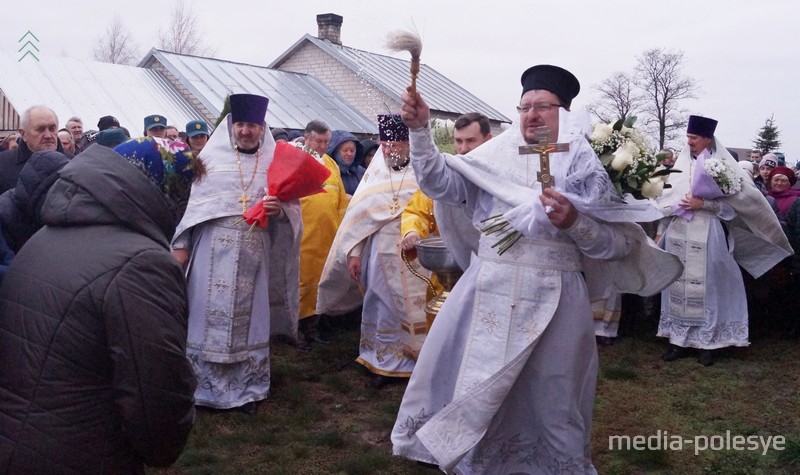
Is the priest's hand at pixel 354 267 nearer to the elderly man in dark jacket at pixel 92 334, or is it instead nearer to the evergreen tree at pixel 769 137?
the elderly man in dark jacket at pixel 92 334

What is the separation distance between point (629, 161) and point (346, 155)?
199 inches

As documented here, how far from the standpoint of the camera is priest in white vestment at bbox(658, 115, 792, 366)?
6852mm

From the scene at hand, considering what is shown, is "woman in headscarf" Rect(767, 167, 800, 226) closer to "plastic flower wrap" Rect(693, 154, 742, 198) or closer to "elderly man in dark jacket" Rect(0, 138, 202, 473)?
"plastic flower wrap" Rect(693, 154, 742, 198)

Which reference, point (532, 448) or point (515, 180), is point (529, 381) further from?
point (515, 180)

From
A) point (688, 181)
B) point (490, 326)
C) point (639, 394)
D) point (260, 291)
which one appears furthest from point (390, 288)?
point (688, 181)

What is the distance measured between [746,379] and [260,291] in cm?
419

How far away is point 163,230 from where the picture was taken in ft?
7.52

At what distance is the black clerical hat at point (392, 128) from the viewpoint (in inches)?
231

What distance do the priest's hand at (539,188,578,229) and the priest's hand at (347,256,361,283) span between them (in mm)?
3167

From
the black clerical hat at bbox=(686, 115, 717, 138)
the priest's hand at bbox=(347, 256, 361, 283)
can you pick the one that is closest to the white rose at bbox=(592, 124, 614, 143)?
the priest's hand at bbox=(347, 256, 361, 283)

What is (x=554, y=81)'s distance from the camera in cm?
351

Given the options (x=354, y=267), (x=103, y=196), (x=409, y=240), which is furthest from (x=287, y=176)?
(x=103, y=196)

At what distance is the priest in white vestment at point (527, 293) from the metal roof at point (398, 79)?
1077cm

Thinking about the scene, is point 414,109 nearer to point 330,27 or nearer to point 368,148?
point 368,148
